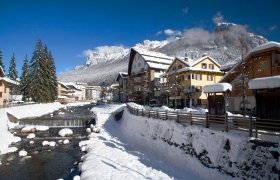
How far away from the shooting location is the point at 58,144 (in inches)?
1159

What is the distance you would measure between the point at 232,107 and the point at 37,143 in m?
28.1

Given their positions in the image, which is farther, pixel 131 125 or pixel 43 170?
pixel 131 125

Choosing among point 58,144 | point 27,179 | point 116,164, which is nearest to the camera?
point 27,179

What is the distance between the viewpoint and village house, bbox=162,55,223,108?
153 ft

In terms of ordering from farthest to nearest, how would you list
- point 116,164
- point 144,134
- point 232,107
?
point 232,107
point 144,134
point 116,164

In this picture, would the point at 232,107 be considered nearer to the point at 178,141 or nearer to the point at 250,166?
the point at 178,141

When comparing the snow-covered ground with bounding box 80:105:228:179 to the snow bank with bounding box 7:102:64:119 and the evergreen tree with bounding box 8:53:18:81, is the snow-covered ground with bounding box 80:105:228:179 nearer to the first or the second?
the snow bank with bounding box 7:102:64:119

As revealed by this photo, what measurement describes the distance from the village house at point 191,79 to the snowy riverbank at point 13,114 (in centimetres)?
2986

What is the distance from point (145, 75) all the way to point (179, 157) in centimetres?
4558

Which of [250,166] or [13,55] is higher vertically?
[13,55]

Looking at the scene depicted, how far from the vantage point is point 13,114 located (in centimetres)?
4284

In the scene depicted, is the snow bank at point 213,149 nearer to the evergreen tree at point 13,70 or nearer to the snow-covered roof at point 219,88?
the snow-covered roof at point 219,88

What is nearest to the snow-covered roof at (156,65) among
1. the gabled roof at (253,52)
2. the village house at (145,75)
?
the village house at (145,75)

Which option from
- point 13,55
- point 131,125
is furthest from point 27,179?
point 13,55
